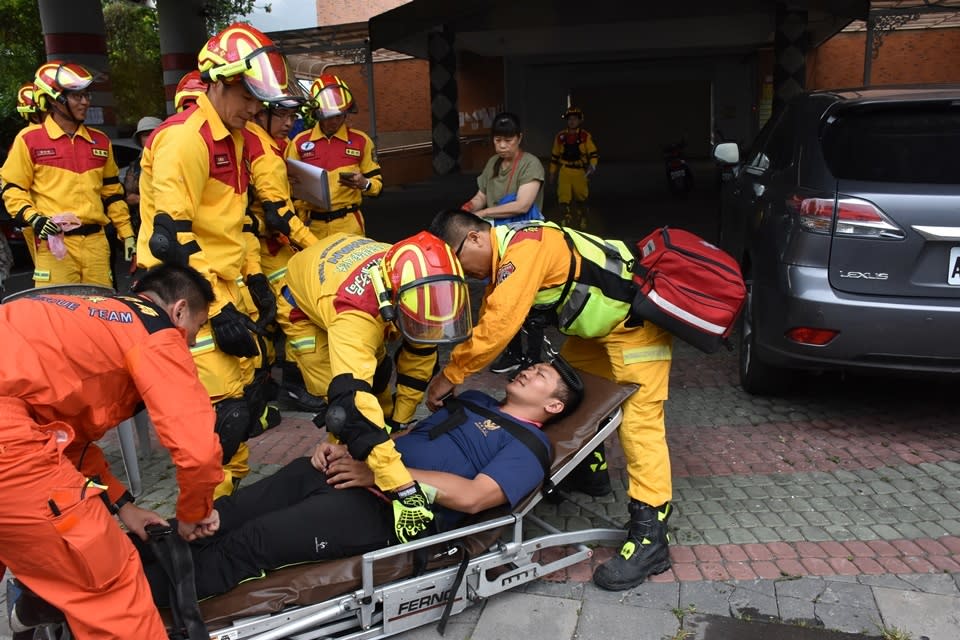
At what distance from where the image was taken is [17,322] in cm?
213

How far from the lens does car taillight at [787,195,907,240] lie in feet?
12.5

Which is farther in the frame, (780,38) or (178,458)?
(780,38)

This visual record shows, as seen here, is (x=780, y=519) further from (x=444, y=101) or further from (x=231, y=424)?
(x=444, y=101)

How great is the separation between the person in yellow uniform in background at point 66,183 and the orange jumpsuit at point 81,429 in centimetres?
352

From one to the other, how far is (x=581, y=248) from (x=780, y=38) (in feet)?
52.4

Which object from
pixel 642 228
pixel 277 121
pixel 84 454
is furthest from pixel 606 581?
pixel 642 228

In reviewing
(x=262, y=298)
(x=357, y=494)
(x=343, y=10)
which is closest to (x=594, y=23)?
(x=262, y=298)

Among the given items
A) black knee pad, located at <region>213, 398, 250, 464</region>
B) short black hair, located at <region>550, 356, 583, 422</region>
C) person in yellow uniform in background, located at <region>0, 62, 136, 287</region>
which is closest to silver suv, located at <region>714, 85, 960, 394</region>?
short black hair, located at <region>550, 356, 583, 422</region>

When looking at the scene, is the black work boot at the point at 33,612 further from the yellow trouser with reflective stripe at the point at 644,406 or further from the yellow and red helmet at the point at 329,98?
the yellow and red helmet at the point at 329,98

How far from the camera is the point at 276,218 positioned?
4387 mm

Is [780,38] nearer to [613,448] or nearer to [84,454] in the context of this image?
[613,448]

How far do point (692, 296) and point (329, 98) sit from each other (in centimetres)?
360

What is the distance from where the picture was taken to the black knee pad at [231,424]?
3205 millimetres

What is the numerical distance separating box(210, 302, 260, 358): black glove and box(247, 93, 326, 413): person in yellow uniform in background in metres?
0.87
